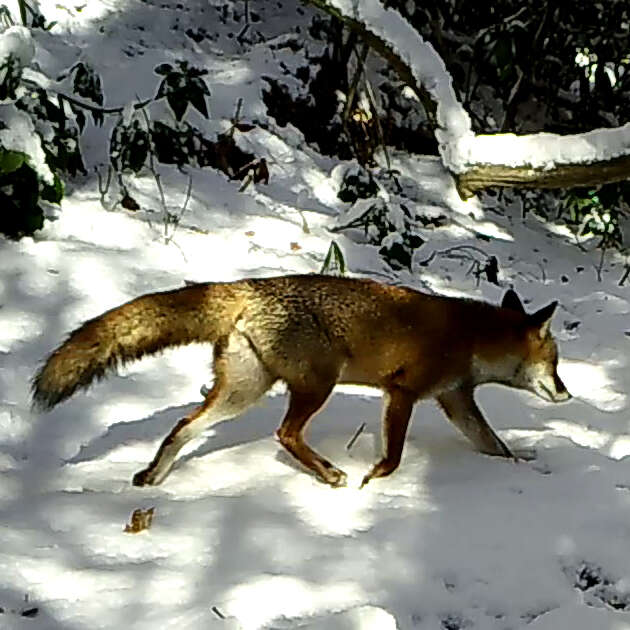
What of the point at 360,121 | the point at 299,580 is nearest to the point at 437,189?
the point at 360,121

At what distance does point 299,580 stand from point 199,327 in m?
1.25

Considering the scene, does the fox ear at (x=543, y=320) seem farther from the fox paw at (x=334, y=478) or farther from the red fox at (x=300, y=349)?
the fox paw at (x=334, y=478)

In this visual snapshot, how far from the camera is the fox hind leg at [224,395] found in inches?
174

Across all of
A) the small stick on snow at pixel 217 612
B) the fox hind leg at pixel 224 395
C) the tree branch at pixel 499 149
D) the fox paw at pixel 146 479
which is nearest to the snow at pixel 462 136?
the tree branch at pixel 499 149

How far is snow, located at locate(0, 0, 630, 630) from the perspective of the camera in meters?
3.48

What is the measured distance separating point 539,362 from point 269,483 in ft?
4.74

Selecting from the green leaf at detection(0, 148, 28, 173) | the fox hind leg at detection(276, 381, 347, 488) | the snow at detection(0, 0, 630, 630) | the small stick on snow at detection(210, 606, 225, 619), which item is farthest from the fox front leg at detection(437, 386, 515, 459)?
the green leaf at detection(0, 148, 28, 173)

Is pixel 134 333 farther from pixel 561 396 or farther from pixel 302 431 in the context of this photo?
pixel 561 396

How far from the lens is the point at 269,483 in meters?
4.48

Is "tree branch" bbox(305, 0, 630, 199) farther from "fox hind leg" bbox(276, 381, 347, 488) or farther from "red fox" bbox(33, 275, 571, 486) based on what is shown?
"fox hind leg" bbox(276, 381, 347, 488)

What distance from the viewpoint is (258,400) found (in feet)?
14.9

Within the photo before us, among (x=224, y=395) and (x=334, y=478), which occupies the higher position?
(x=224, y=395)

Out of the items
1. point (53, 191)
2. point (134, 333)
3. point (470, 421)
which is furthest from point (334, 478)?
point (53, 191)

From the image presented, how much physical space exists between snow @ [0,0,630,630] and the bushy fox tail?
0.44 meters
